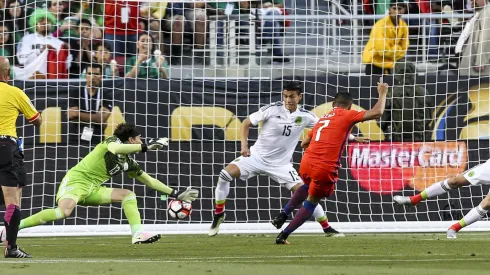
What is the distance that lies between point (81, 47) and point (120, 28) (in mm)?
717

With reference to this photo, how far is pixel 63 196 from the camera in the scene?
41.9 ft

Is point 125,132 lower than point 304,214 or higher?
higher

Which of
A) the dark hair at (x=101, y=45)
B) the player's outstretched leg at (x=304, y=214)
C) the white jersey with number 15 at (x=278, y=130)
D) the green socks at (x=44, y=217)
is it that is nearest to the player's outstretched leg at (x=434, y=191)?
the player's outstretched leg at (x=304, y=214)

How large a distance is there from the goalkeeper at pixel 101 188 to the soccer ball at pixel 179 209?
1255 mm

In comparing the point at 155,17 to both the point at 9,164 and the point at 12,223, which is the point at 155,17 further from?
the point at 12,223

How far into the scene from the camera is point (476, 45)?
17.9 m

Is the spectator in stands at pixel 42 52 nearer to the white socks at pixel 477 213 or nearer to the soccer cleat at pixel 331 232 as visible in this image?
the soccer cleat at pixel 331 232

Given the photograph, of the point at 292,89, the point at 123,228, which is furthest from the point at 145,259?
the point at 123,228

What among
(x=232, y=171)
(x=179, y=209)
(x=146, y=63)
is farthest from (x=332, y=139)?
(x=146, y=63)

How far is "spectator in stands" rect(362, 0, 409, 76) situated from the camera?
17.9 m

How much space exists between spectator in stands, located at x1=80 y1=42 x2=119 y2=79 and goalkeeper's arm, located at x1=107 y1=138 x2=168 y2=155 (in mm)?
5546

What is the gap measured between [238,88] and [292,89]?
2.87 metres

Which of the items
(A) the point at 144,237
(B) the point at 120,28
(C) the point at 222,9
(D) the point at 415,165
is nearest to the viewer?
(A) the point at 144,237

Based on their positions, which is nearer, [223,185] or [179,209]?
[179,209]
